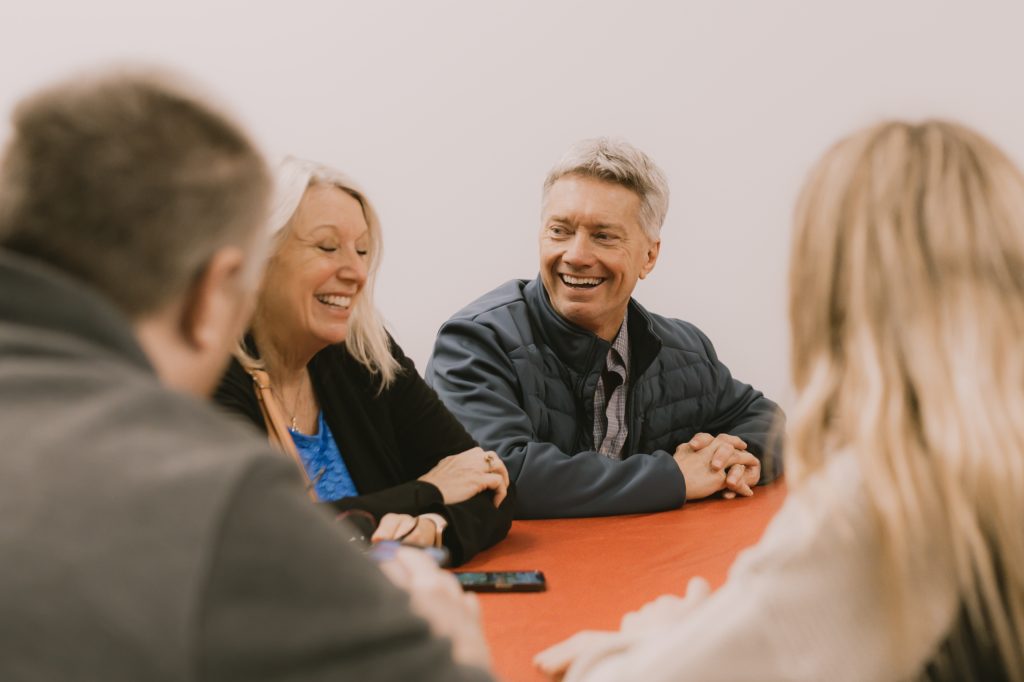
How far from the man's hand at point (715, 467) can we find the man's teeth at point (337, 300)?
82cm

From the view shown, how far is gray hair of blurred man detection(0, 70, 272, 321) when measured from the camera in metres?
0.71

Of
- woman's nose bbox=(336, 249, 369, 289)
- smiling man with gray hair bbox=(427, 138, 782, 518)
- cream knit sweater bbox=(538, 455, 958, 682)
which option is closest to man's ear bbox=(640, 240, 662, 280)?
smiling man with gray hair bbox=(427, 138, 782, 518)

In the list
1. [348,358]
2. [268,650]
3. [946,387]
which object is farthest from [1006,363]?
[348,358]

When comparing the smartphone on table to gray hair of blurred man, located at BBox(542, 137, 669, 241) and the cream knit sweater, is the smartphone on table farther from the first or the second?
gray hair of blurred man, located at BBox(542, 137, 669, 241)

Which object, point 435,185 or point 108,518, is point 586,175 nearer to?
point 435,185

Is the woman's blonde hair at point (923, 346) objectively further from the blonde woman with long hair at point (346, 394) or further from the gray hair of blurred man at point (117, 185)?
the blonde woman with long hair at point (346, 394)

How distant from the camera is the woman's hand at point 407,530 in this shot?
5.46 ft

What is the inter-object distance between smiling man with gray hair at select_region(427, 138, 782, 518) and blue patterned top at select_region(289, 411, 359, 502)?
375 mm

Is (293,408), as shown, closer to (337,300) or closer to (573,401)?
(337,300)

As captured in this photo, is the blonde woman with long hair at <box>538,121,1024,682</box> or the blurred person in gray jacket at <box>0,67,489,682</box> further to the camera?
the blonde woman with long hair at <box>538,121,1024,682</box>

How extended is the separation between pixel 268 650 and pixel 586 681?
1.69 feet

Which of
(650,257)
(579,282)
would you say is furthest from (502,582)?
(650,257)

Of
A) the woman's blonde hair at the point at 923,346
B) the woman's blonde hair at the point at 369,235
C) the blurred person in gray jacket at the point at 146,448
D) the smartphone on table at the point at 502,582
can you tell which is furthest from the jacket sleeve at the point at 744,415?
the blurred person in gray jacket at the point at 146,448

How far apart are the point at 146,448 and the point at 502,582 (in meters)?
0.97
